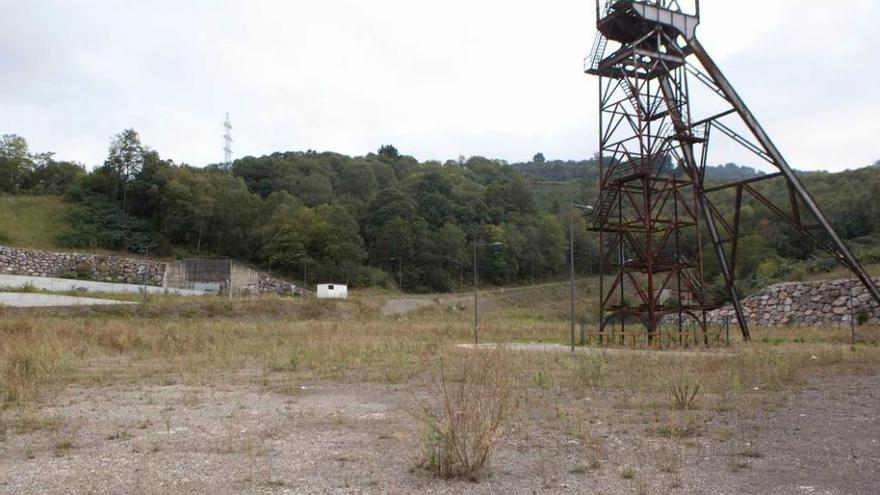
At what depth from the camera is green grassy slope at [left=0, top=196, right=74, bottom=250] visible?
6506 centimetres

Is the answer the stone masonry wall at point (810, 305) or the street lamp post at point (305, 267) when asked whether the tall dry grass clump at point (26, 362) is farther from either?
the street lamp post at point (305, 267)

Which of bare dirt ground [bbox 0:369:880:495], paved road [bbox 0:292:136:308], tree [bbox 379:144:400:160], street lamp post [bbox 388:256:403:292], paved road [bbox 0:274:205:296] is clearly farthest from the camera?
Answer: tree [bbox 379:144:400:160]

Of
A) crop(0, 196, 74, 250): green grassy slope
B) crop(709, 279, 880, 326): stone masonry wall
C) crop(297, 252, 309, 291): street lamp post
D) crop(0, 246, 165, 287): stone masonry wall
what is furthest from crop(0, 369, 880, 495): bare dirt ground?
crop(0, 196, 74, 250): green grassy slope

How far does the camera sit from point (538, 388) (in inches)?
559

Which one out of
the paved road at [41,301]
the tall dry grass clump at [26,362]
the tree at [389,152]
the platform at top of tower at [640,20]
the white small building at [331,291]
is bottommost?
the tall dry grass clump at [26,362]

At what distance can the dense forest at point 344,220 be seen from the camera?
7119 centimetres

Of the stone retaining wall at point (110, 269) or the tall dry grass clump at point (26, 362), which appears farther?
the stone retaining wall at point (110, 269)

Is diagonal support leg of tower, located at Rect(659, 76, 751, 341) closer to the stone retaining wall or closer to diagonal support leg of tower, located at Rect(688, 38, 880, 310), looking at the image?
diagonal support leg of tower, located at Rect(688, 38, 880, 310)

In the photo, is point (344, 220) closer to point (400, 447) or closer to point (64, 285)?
point (64, 285)

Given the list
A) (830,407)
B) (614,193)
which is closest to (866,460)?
(830,407)

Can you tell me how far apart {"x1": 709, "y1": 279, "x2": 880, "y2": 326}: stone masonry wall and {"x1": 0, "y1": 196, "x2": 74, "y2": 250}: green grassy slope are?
64291mm

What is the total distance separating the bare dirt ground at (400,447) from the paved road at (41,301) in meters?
32.8

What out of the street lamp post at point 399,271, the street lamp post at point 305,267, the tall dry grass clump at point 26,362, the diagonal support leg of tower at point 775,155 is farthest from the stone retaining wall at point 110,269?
the diagonal support leg of tower at point 775,155

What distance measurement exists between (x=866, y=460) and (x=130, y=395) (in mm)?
12871
